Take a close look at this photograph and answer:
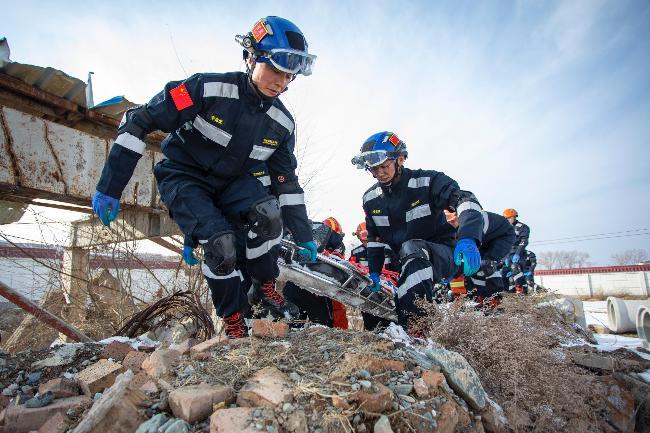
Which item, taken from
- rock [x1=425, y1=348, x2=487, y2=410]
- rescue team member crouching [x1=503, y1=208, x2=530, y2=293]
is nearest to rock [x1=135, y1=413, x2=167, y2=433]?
rock [x1=425, y1=348, x2=487, y2=410]

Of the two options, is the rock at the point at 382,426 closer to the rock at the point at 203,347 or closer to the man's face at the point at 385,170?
the rock at the point at 203,347

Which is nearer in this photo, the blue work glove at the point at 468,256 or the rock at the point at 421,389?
the rock at the point at 421,389

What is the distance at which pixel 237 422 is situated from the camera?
3.67 feet

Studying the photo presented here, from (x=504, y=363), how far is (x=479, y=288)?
4.53 metres

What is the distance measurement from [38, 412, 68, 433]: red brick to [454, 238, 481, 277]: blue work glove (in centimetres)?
276

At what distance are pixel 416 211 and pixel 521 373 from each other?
2.10 meters

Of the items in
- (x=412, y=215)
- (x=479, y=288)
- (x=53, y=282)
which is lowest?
(x=479, y=288)

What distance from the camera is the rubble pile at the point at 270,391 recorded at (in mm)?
1168

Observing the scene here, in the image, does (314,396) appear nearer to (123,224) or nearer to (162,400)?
(162,400)

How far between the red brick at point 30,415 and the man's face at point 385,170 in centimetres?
307

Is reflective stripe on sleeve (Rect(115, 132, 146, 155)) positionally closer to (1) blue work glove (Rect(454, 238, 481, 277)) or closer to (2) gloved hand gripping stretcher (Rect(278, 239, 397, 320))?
(2) gloved hand gripping stretcher (Rect(278, 239, 397, 320))

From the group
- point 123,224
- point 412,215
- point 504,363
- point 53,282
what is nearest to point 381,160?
point 412,215

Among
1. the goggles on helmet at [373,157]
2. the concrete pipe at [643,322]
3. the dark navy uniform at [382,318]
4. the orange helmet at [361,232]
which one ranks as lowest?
the concrete pipe at [643,322]

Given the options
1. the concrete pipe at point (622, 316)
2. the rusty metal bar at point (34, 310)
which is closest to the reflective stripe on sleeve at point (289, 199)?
the rusty metal bar at point (34, 310)
